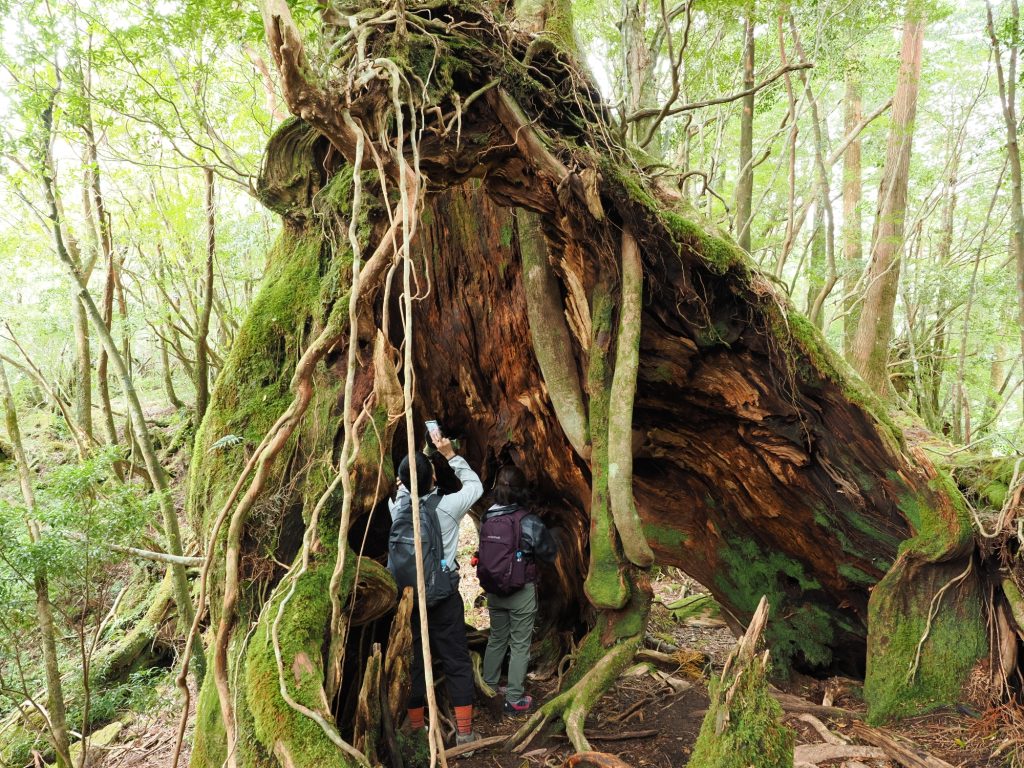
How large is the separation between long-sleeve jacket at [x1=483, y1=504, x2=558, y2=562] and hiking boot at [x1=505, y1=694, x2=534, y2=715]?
41.6 inches

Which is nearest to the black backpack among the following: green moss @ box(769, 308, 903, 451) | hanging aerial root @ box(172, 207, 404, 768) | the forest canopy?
the forest canopy

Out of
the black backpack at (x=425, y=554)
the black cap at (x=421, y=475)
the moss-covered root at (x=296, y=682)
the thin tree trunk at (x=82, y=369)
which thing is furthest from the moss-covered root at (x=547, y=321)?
the thin tree trunk at (x=82, y=369)

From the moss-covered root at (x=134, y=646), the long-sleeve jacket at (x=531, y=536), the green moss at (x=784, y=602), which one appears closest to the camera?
the long-sleeve jacket at (x=531, y=536)

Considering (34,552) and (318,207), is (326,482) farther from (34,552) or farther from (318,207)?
(34,552)

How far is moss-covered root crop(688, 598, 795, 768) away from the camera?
7.55 feet

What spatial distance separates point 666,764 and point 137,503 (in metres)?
4.25

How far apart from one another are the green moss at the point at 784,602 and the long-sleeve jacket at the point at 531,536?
165 cm

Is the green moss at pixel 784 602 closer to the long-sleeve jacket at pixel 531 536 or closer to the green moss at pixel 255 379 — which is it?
the long-sleeve jacket at pixel 531 536

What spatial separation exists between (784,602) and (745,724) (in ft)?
9.45

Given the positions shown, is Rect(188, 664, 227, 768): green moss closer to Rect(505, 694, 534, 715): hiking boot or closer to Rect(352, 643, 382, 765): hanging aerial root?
Rect(352, 643, 382, 765): hanging aerial root

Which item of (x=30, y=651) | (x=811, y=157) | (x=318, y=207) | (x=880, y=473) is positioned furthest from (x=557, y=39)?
(x=811, y=157)

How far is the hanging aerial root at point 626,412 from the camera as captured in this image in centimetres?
346

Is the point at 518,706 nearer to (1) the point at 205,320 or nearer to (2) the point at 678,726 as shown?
(2) the point at 678,726

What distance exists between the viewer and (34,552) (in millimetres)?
4156
